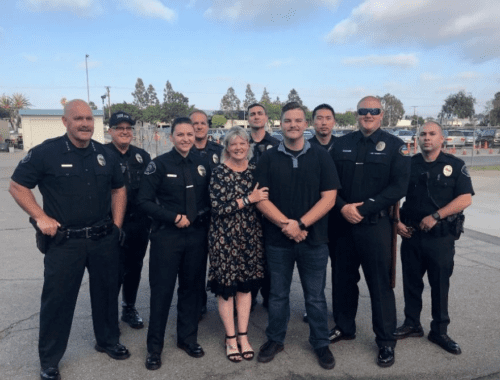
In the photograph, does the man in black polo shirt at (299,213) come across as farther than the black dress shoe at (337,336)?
No

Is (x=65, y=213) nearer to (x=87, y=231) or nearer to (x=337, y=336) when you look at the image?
(x=87, y=231)

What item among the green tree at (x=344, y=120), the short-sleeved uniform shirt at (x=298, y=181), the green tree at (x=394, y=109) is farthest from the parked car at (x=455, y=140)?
the green tree at (x=394, y=109)

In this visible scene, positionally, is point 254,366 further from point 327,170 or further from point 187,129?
point 187,129

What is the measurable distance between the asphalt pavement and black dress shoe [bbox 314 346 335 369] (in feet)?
0.14

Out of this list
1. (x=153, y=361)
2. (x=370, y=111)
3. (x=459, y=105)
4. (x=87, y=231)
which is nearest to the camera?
(x=87, y=231)

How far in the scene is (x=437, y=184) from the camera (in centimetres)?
352

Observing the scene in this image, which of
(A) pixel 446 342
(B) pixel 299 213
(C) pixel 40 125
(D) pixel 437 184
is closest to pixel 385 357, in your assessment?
(A) pixel 446 342

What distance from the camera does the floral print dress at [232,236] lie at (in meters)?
3.29

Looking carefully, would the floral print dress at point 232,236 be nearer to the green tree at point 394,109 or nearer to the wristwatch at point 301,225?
the wristwatch at point 301,225

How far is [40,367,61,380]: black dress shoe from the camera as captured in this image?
3.09m

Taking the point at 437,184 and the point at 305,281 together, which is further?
the point at 437,184

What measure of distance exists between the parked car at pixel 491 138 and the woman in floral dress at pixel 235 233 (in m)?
33.2

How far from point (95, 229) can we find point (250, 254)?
4.08ft

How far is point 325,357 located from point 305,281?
62cm
